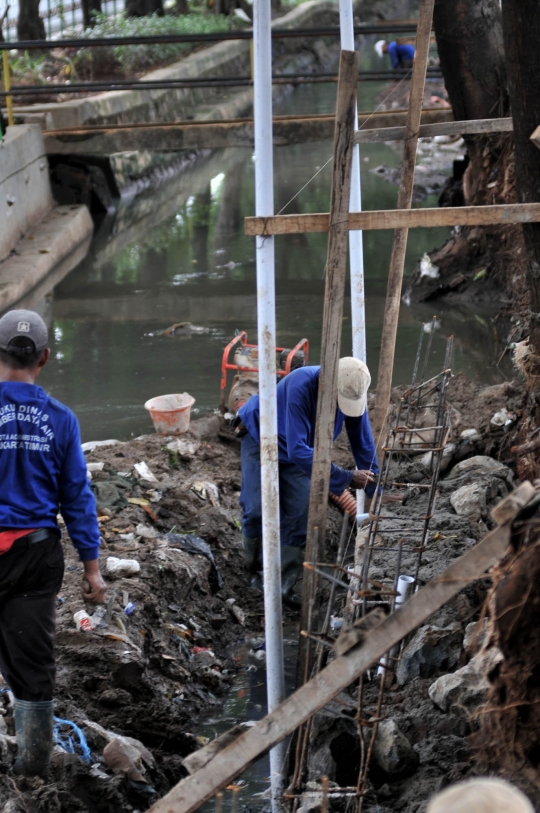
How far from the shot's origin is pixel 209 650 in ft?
18.1

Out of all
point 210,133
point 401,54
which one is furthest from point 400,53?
point 210,133

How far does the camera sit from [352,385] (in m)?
5.00

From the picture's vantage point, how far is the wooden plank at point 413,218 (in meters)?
3.86

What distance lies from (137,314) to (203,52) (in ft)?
47.4

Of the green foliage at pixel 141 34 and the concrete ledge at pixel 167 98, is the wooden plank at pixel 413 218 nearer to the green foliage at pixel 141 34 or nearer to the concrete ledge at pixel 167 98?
the concrete ledge at pixel 167 98

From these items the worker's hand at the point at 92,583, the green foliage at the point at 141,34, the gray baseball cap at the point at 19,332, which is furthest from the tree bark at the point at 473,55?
the green foliage at the point at 141,34

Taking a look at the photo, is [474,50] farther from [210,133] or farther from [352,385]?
[352,385]

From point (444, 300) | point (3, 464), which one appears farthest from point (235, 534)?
point (444, 300)

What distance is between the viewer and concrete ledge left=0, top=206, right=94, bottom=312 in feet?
37.2

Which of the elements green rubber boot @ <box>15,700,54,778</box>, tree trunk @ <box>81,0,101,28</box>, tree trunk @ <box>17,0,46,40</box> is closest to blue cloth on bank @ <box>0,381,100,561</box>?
green rubber boot @ <box>15,700,54,778</box>

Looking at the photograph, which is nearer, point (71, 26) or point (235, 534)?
point (235, 534)

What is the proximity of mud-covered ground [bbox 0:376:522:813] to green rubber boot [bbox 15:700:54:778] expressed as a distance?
57 millimetres

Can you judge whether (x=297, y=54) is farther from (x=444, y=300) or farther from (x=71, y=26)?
(x=444, y=300)

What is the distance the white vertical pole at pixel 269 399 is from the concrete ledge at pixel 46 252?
7231mm
